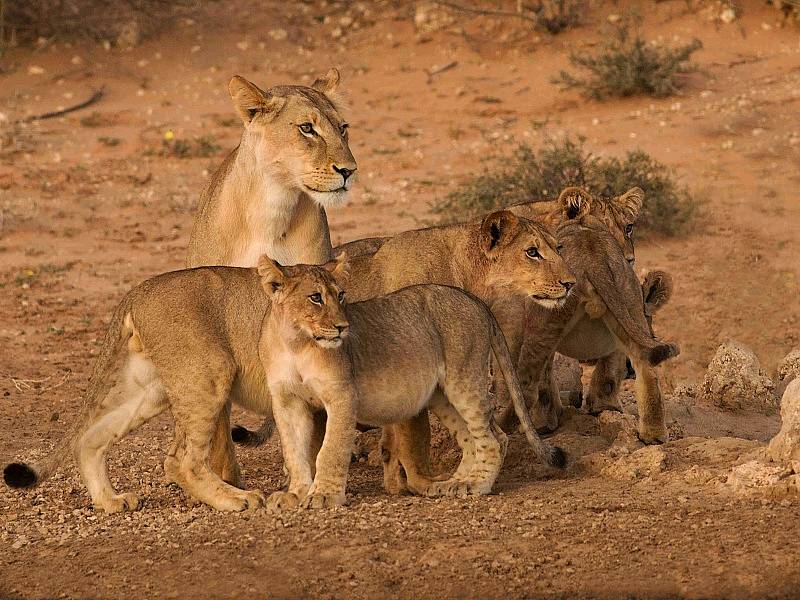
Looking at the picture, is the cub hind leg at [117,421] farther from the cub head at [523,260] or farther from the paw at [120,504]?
the cub head at [523,260]

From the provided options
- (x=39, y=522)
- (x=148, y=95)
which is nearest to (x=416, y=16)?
(x=148, y=95)

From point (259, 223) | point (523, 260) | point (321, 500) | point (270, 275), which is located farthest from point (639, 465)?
point (259, 223)

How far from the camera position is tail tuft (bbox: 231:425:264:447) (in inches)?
294

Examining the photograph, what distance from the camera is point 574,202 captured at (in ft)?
25.2

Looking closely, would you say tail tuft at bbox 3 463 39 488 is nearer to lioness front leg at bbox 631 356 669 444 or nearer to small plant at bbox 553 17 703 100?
lioness front leg at bbox 631 356 669 444

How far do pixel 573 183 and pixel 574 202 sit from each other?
529 cm

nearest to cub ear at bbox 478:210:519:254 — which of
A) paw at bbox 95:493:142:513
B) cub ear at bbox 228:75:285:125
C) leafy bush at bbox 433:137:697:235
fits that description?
cub ear at bbox 228:75:285:125

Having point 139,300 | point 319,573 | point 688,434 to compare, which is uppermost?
point 139,300

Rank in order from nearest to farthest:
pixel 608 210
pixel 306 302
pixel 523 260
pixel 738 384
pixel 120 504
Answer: pixel 306 302, pixel 120 504, pixel 523 260, pixel 608 210, pixel 738 384

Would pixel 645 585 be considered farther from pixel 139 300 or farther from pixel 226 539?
pixel 139 300

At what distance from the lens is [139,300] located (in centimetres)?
665

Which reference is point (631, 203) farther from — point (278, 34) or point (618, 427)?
point (278, 34)

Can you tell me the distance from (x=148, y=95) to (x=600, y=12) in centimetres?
564

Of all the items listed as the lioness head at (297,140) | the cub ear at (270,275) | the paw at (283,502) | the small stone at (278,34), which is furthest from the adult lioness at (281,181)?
the small stone at (278,34)
